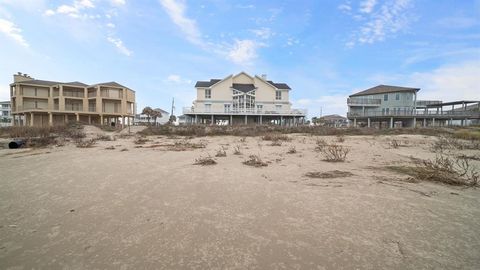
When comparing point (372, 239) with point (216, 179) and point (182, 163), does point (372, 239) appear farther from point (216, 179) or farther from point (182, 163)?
point (182, 163)

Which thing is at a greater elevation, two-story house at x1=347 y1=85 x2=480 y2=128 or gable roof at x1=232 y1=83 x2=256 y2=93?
gable roof at x1=232 y1=83 x2=256 y2=93

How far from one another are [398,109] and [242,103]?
93.9ft

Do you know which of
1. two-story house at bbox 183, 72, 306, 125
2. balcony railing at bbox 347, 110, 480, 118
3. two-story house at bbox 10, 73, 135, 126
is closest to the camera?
balcony railing at bbox 347, 110, 480, 118

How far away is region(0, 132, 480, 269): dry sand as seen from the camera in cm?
243

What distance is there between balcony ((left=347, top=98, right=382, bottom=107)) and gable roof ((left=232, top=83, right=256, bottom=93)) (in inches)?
828

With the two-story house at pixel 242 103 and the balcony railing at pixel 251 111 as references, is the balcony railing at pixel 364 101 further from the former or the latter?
the balcony railing at pixel 251 111

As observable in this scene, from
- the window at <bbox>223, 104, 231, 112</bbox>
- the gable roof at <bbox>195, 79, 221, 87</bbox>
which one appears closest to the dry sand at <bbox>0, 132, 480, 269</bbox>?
the window at <bbox>223, 104, 231, 112</bbox>

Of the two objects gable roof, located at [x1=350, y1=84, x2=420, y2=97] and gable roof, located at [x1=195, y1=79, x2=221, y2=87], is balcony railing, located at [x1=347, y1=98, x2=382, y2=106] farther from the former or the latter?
gable roof, located at [x1=195, y1=79, x2=221, y2=87]

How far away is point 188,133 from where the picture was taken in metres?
24.5

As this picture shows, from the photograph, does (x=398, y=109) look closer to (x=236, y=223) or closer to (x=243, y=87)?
(x=243, y=87)

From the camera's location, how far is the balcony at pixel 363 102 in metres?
49.8

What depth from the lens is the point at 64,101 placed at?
44312mm

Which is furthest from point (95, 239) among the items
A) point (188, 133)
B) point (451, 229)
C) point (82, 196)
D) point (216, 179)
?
point (188, 133)

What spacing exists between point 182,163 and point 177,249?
18.1 ft
